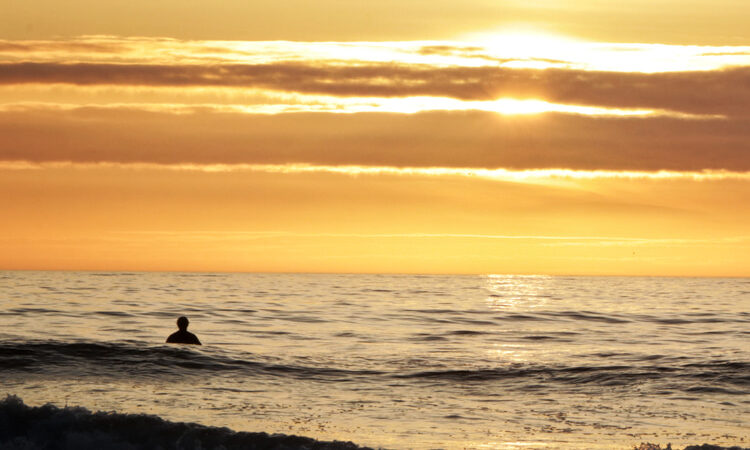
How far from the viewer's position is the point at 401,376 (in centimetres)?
2841

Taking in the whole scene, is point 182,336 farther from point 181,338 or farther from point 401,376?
point 401,376

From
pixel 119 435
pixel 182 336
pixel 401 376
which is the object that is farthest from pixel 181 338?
pixel 119 435

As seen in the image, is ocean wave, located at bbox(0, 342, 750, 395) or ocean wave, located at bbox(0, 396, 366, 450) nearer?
ocean wave, located at bbox(0, 396, 366, 450)

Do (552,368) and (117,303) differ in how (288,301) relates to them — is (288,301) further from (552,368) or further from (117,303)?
(552,368)

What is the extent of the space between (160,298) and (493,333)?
31.4 meters

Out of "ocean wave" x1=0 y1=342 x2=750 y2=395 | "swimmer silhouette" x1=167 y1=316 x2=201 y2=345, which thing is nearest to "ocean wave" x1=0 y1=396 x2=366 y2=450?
"ocean wave" x1=0 y1=342 x2=750 y2=395

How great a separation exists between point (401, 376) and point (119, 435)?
11.8m

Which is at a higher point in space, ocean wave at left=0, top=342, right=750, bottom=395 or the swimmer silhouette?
the swimmer silhouette

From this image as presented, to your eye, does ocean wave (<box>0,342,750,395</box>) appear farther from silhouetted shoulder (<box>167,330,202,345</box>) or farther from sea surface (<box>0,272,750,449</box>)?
silhouetted shoulder (<box>167,330,202,345</box>)

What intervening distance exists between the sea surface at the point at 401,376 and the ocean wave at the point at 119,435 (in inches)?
35.0

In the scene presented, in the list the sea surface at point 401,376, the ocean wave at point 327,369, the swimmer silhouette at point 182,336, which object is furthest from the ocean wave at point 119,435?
the swimmer silhouette at point 182,336

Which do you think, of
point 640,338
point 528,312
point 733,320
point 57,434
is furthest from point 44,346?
point 733,320

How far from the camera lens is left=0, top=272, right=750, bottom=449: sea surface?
66.8ft

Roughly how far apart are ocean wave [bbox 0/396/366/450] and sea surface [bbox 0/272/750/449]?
889mm
